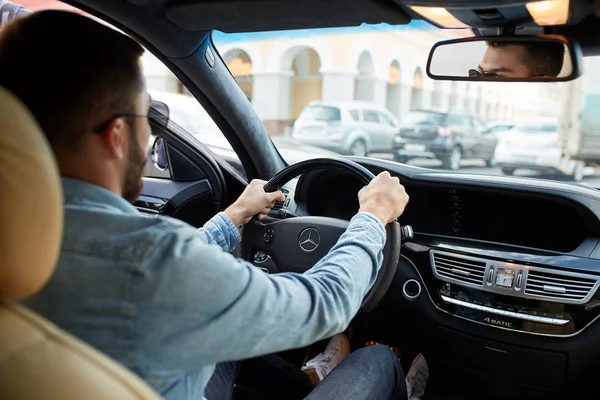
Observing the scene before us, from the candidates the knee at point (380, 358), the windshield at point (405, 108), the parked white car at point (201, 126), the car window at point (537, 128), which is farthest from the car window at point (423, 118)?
the knee at point (380, 358)

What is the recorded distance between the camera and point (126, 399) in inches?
43.9

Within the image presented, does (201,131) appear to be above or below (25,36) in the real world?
below

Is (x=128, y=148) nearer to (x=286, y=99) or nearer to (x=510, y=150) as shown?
(x=510, y=150)

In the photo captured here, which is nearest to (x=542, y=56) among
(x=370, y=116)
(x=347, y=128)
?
(x=347, y=128)

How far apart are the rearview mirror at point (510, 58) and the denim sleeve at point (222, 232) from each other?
3.87 feet

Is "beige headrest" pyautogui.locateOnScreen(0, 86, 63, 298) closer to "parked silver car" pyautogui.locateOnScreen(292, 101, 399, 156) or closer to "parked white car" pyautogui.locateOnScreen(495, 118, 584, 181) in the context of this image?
"parked white car" pyautogui.locateOnScreen(495, 118, 584, 181)

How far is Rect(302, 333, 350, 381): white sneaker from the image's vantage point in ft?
9.59

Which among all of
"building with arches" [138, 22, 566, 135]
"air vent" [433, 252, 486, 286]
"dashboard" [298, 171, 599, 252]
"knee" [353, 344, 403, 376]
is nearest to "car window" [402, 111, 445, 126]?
Result: "building with arches" [138, 22, 566, 135]

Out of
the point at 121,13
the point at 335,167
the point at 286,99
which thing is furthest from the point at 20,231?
the point at 286,99

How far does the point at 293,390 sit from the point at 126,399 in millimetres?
1801

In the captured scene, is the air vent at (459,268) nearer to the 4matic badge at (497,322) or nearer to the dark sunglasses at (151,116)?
the 4matic badge at (497,322)

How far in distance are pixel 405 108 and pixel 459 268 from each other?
586 inches

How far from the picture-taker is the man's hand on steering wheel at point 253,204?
2.46m

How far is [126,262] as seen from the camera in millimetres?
1177
